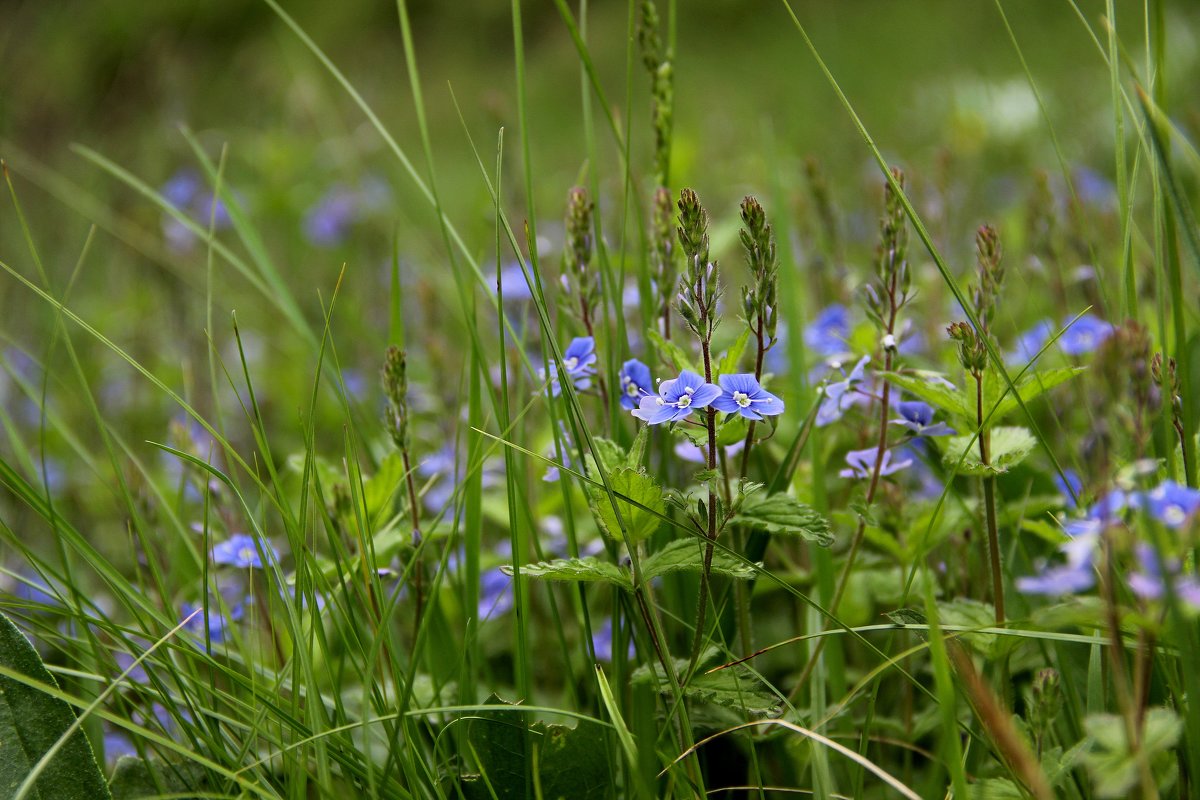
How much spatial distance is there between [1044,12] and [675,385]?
27.3 feet

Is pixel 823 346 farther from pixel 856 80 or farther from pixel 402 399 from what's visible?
pixel 856 80

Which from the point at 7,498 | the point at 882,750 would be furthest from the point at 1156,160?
the point at 7,498

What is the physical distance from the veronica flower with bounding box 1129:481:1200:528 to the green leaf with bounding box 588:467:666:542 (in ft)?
1.75

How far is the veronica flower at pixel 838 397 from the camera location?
150 cm

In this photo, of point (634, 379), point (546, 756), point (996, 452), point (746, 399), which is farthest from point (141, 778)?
point (996, 452)

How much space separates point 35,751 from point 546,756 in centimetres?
70

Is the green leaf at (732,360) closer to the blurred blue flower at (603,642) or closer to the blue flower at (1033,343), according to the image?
the blurred blue flower at (603,642)

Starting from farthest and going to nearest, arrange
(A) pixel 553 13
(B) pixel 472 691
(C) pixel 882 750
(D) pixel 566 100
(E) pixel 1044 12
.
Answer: (A) pixel 553 13 < (D) pixel 566 100 < (E) pixel 1044 12 < (C) pixel 882 750 < (B) pixel 472 691

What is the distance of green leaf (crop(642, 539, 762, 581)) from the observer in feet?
4.10

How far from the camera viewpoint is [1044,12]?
8.08m

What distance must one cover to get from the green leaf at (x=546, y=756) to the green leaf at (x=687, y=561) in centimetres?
24

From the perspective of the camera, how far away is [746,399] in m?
1.23

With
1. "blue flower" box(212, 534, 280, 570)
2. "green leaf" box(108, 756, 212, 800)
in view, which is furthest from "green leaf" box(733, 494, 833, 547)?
"green leaf" box(108, 756, 212, 800)

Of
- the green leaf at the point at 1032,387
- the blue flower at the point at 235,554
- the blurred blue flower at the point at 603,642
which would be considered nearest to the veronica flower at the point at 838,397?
the green leaf at the point at 1032,387
